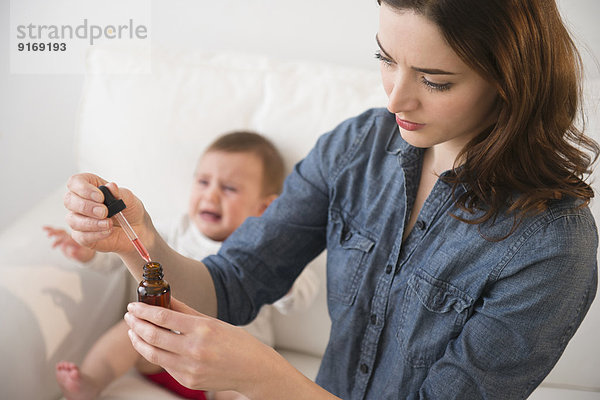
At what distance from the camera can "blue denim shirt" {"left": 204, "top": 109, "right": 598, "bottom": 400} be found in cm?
78

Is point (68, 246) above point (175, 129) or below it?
below

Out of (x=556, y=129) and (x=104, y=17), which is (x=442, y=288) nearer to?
(x=556, y=129)

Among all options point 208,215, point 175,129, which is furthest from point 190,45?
point 208,215

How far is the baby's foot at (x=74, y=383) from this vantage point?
121cm

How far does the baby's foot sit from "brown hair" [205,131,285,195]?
55cm

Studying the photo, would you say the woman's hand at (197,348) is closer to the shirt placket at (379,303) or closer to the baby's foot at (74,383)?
the shirt placket at (379,303)

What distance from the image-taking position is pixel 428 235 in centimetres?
88

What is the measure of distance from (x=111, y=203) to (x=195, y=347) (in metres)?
0.22

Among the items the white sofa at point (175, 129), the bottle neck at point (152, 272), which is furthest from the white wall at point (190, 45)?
the bottle neck at point (152, 272)

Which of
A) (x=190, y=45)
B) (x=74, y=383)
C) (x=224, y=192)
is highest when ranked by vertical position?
(x=190, y=45)

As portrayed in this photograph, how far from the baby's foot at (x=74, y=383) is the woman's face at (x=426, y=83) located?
859 mm

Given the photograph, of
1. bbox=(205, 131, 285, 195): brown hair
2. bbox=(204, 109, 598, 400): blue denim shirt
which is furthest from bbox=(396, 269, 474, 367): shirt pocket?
bbox=(205, 131, 285, 195): brown hair

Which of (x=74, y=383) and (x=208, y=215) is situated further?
(x=208, y=215)

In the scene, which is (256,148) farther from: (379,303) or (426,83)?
(426,83)
